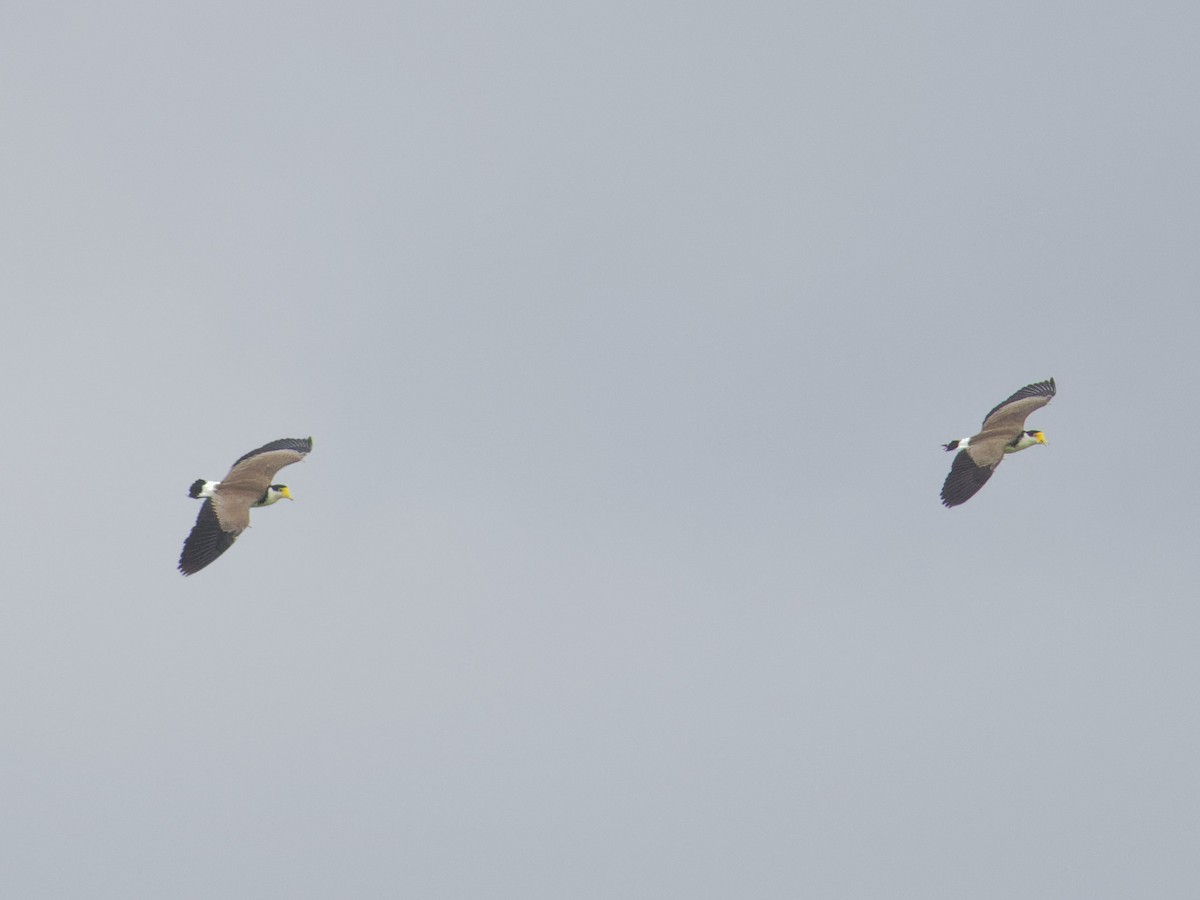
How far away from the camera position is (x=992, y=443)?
176 ft

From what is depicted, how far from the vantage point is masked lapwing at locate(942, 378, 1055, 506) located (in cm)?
5291

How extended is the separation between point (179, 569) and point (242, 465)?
4.18 meters

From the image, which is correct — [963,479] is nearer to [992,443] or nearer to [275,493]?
[992,443]

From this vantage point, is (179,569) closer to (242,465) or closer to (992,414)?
(242,465)

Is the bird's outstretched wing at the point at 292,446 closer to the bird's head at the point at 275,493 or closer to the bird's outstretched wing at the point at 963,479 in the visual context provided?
the bird's head at the point at 275,493

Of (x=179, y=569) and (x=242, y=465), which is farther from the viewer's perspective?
(x=242, y=465)

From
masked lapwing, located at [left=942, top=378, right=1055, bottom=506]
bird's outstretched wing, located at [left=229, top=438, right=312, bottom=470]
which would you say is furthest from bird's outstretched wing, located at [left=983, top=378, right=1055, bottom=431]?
bird's outstretched wing, located at [left=229, top=438, right=312, bottom=470]

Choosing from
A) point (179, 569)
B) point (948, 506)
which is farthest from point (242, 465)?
point (948, 506)

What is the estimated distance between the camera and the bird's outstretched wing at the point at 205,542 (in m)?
47.0

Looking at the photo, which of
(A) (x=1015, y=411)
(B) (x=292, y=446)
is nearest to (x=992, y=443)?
(A) (x=1015, y=411)

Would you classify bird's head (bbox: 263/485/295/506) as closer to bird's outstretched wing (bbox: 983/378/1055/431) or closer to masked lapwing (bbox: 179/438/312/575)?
masked lapwing (bbox: 179/438/312/575)

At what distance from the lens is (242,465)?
49750 millimetres

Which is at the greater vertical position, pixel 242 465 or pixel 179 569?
pixel 242 465

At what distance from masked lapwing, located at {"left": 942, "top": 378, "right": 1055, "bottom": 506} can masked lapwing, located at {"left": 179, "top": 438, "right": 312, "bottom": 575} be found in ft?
59.0
